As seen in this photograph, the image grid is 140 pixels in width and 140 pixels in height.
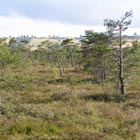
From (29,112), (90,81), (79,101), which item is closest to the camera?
(29,112)

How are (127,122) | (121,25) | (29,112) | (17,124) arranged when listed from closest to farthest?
(17,124), (127,122), (29,112), (121,25)

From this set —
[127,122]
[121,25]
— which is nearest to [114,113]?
[127,122]

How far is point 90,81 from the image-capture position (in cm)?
4422

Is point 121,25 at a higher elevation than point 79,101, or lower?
higher

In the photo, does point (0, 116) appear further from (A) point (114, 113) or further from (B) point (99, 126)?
(A) point (114, 113)

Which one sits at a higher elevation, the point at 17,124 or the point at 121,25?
the point at 121,25

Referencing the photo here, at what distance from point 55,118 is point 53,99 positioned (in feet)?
30.1

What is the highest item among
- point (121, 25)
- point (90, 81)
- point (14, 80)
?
point (121, 25)

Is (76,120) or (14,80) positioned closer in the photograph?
(76,120)

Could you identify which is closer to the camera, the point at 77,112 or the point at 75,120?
the point at 75,120

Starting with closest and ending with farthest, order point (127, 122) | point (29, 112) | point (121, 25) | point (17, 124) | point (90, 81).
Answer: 1. point (17, 124)
2. point (127, 122)
3. point (29, 112)
4. point (121, 25)
5. point (90, 81)

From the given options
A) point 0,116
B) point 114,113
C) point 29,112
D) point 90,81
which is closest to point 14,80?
point 29,112

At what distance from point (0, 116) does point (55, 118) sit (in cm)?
285

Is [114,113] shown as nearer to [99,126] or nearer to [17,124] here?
[99,126]
